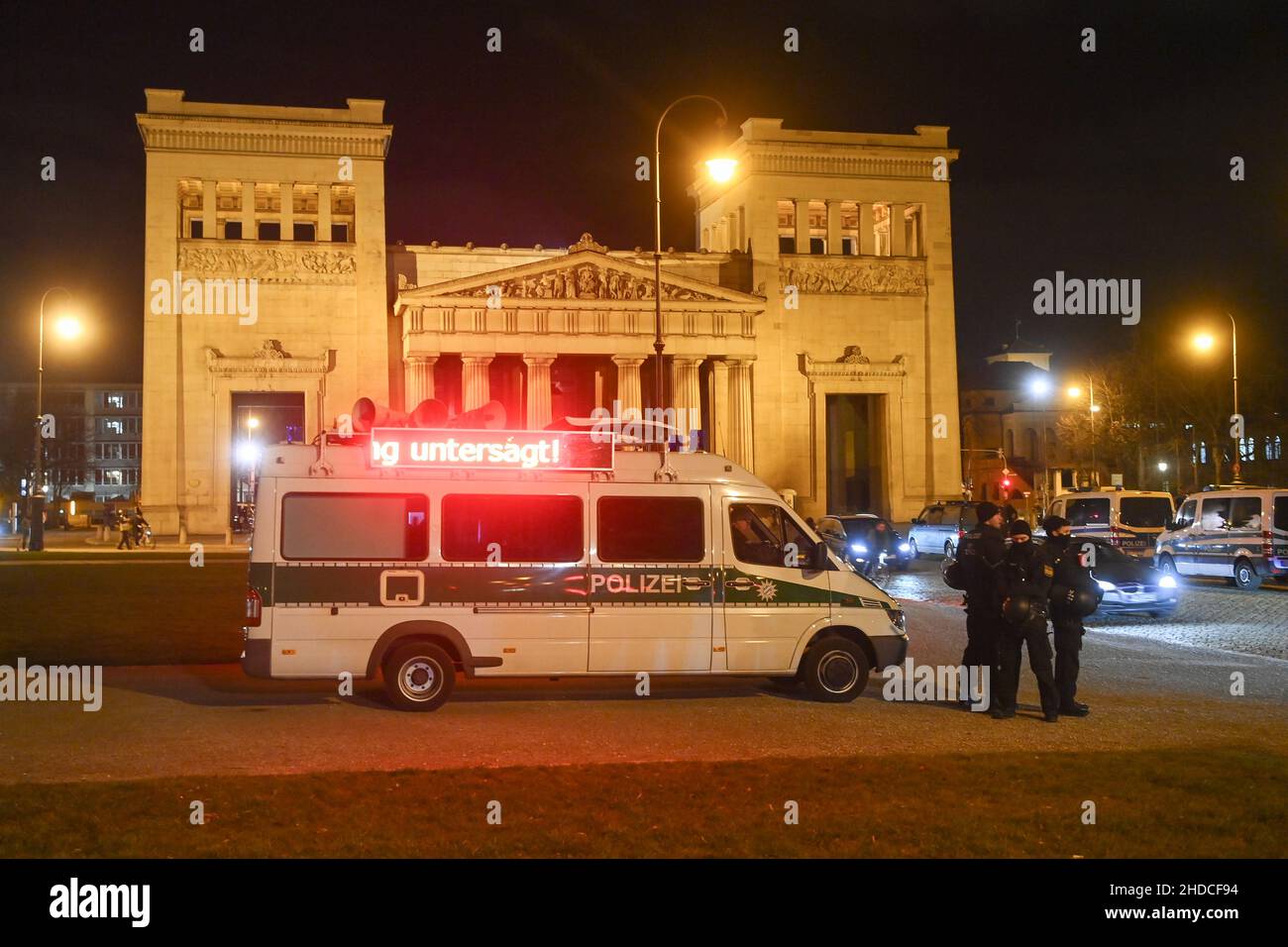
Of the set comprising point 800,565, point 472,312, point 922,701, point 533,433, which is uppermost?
point 472,312

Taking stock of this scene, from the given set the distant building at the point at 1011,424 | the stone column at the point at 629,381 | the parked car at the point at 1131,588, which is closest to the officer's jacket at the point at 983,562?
the parked car at the point at 1131,588

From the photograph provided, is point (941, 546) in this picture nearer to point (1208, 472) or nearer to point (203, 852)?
point (1208, 472)

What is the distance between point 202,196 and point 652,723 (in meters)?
55.6

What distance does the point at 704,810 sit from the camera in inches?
325

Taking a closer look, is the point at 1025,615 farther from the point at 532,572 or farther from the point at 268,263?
the point at 268,263

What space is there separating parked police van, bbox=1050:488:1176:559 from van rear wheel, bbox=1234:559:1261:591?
2.42 m

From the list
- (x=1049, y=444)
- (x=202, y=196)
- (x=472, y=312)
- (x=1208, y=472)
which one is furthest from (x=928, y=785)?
(x=1049, y=444)

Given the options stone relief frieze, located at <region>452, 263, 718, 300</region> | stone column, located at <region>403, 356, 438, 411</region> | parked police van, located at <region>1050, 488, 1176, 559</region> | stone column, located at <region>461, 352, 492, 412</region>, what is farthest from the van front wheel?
stone relief frieze, located at <region>452, 263, 718, 300</region>

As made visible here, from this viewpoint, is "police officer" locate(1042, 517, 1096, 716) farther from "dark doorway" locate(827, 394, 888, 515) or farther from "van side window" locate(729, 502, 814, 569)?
"dark doorway" locate(827, 394, 888, 515)

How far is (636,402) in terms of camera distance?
207ft

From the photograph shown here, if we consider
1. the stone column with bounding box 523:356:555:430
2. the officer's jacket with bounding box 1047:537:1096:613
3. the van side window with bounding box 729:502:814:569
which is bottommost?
the officer's jacket with bounding box 1047:537:1096:613

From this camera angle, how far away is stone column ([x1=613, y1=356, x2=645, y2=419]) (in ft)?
207

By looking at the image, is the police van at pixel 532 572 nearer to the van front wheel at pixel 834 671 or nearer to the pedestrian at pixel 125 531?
the van front wheel at pixel 834 671
